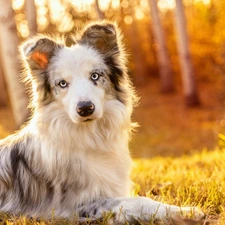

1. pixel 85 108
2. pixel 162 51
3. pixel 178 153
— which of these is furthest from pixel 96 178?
pixel 162 51

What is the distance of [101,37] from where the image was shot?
4738 millimetres

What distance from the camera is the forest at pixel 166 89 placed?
5.68 meters

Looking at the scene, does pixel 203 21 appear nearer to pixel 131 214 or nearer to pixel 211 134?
pixel 211 134

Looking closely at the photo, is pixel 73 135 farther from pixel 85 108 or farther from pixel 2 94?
pixel 2 94

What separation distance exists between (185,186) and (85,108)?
1.69 meters

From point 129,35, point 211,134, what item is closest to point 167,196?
point 211,134

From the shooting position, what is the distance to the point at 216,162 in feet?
22.7

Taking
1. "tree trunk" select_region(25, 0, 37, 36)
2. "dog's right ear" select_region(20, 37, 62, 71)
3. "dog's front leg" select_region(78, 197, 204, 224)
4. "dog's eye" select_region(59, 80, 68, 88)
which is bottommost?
"dog's front leg" select_region(78, 197, 204, 224)

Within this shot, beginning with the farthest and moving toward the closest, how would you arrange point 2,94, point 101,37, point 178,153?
1. point 2,94
2. point 178,153
3. point 101,37

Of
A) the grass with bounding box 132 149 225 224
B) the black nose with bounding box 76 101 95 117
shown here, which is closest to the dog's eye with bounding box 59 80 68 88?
the black nose with bounding box 76 101 95 117

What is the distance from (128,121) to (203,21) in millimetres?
19993

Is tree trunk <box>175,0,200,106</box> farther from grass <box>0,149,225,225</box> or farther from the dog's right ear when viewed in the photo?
the dog's right ear

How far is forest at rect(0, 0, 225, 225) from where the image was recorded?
568 centimetres

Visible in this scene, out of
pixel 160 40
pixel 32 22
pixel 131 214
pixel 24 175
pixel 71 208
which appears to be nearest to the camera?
pixel 131 214
